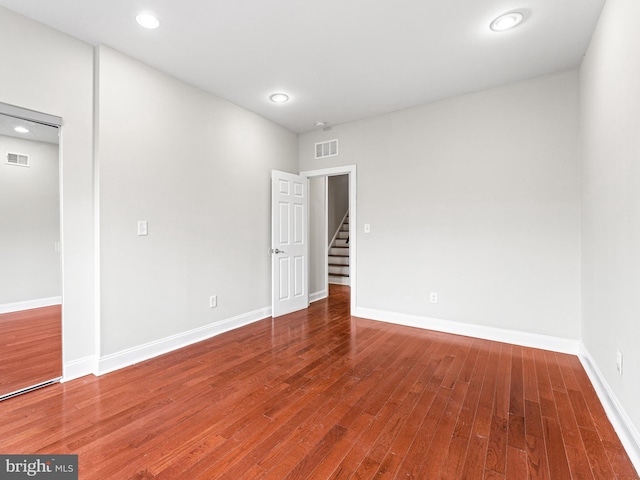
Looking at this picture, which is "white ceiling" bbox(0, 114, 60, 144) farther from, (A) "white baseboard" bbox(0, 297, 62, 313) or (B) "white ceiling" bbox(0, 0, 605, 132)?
(A) "white baseboard" bbox(0, 297, 62, 313)

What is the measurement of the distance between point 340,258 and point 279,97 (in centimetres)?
438

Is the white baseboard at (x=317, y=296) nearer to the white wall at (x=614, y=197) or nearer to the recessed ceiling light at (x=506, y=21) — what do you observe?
the white wall at (x=614, y=197)

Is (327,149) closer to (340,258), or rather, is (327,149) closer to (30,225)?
(340,258)

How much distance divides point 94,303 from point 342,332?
2496mm

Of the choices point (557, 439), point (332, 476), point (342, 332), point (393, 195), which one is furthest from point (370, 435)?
point (393, 195)

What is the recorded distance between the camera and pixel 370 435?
1.82 metres

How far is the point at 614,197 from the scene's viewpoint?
1976 millimetres

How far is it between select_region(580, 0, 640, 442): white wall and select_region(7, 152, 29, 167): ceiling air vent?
406 cm

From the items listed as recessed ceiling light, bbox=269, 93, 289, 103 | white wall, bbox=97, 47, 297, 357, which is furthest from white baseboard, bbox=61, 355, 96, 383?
recessed ceiling light, bbox=269, 93, 289, 103

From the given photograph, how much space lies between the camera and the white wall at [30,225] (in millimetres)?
2408

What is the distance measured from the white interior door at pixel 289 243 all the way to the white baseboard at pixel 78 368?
212 centimetres

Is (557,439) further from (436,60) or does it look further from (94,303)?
(94,303)

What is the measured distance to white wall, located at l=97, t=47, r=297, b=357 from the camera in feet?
8.84
